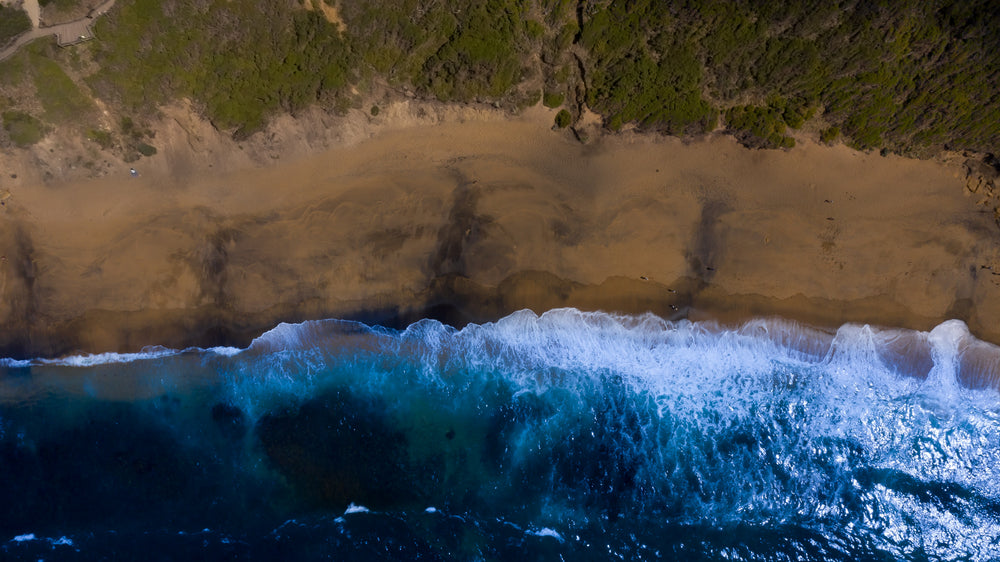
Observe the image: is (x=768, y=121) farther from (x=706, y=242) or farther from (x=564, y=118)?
(x=564, y=118)

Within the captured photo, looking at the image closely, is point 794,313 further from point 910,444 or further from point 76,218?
point 76,218

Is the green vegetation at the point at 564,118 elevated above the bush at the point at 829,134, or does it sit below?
below

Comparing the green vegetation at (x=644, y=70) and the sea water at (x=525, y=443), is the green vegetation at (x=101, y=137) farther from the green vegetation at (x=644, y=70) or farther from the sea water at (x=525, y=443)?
the green vegetation at (x=644, y=70)

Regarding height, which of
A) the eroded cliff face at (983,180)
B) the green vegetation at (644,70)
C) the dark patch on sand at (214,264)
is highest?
the green vegetation at (644,70)

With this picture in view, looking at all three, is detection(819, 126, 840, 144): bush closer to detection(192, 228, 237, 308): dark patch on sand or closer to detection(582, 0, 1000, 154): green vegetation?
detection(582, 0, 1000, 154): green vegetation

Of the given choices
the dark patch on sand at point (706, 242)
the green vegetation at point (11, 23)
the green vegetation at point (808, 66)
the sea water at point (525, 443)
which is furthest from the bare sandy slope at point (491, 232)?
the green vegetation at point (11, 23)
